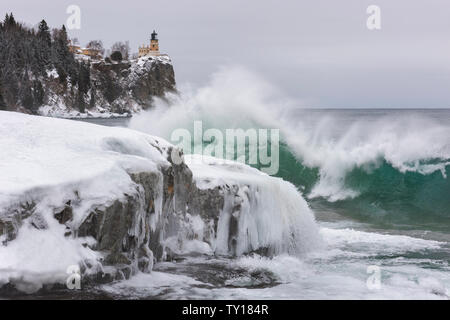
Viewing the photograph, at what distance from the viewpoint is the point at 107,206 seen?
7059 mm

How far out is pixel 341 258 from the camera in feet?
40.1

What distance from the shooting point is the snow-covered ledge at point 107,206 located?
6.41 metres

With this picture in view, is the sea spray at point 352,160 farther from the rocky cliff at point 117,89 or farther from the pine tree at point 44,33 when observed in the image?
the pine tree at point 44,33

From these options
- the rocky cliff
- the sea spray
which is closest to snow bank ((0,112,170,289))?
the sea spray

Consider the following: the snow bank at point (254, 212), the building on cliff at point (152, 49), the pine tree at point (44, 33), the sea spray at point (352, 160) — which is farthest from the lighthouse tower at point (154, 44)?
the snow bank at point (254, 212)

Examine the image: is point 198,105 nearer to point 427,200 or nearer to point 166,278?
point 427,200

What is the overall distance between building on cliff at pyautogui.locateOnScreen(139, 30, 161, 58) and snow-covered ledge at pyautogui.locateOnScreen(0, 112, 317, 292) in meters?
143

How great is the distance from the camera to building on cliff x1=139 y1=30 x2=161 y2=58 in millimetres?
150750

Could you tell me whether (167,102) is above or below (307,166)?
above

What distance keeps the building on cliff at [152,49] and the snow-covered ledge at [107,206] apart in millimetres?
143086

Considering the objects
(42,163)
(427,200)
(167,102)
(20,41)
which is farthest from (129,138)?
(167,102)

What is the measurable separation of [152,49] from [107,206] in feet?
505

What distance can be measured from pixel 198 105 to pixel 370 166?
9.15m

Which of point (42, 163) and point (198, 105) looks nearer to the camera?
point (42, 163)
